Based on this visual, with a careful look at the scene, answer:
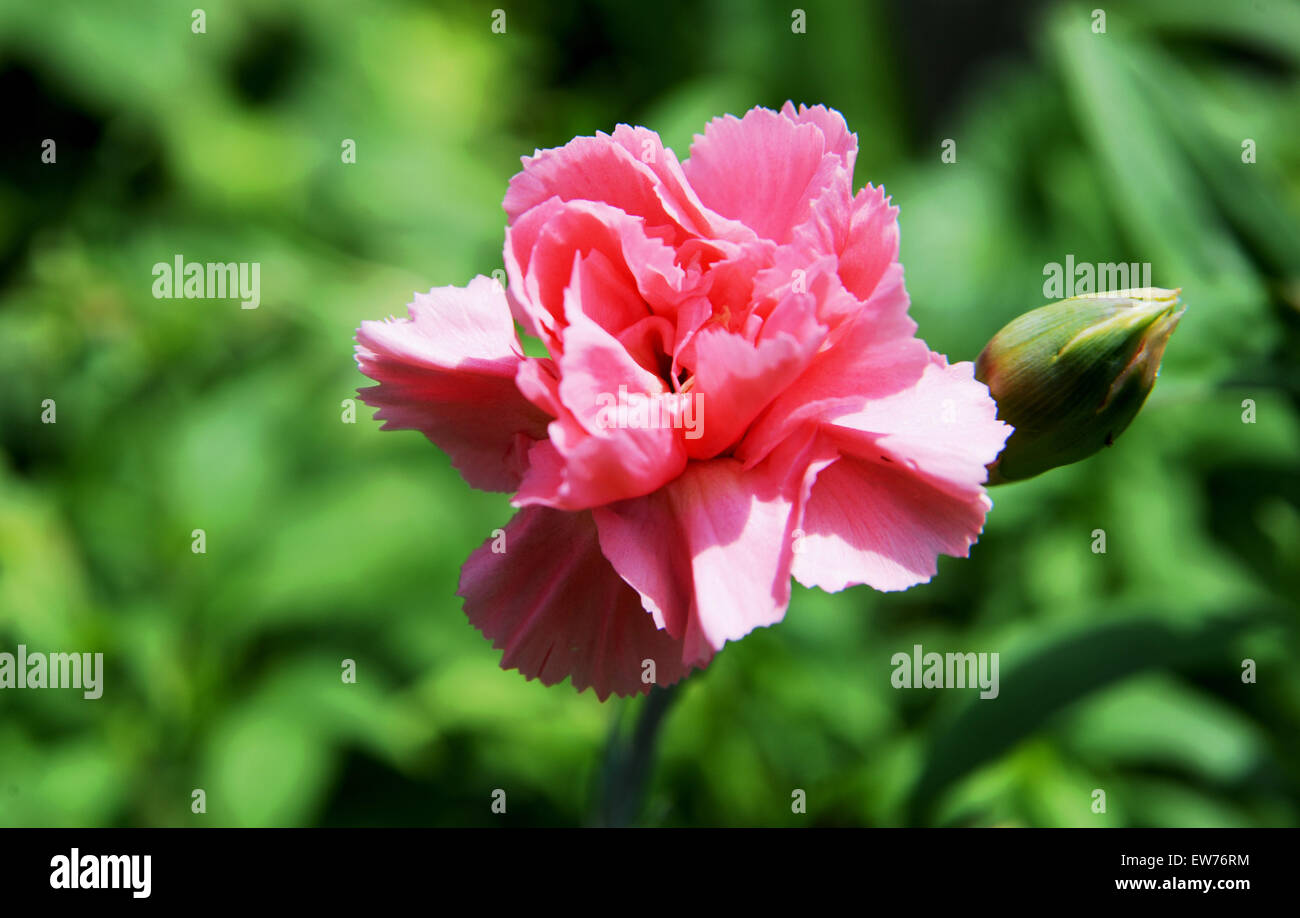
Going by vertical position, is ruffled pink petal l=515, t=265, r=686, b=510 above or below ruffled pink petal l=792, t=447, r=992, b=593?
above

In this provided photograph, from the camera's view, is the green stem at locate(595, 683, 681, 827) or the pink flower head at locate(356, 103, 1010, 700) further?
the green stem at locate(595, 683, 681, 827)

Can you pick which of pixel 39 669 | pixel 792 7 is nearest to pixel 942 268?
pixel 792 7

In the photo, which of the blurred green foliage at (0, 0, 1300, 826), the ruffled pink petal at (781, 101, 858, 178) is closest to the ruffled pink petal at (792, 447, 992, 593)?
the ruffled pink petal at (781, 101, 858, 178)

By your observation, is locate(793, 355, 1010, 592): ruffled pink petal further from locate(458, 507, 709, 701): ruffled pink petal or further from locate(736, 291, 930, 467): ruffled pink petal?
locate(458, 507, 709, 701): ruffled pink petal

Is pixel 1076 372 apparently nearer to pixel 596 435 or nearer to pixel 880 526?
pixel 880 526

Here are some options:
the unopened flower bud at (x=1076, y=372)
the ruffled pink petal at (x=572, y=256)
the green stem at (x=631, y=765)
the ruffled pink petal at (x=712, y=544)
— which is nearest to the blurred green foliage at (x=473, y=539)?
the green stem at (x=631, y=765)

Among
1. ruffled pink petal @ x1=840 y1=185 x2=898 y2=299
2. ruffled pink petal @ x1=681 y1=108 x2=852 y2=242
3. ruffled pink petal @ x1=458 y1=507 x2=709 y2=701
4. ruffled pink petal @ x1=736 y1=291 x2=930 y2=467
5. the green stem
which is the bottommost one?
the green stem

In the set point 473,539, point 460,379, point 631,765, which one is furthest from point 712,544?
point 473,539
